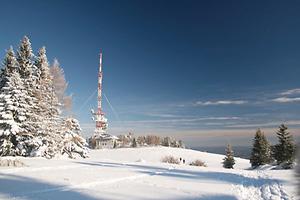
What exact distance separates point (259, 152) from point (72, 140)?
27.7 m

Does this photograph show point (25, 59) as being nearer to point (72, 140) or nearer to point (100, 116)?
point (72, 140)

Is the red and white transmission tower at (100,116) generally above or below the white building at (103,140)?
above

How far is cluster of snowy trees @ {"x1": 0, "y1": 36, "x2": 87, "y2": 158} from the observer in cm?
3059

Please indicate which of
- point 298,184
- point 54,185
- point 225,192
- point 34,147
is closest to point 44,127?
point 34,147

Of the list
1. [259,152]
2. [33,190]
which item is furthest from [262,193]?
[259,152]

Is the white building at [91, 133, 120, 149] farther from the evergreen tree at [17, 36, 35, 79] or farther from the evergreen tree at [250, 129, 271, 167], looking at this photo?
the evergreen tree at [17, 36, 35, 79]

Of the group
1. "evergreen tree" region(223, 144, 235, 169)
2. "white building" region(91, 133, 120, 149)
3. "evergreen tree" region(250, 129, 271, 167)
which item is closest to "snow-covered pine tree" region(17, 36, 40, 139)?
"evergreen tree" region(250, 129, 271, 167)

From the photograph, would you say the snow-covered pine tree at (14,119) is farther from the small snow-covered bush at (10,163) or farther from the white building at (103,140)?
the white building at (103,140)

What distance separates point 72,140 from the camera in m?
40.0

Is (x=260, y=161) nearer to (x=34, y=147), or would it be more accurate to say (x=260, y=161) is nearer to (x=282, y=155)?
(x=282, y=155)

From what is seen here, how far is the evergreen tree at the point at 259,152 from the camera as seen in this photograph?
51.2 metres

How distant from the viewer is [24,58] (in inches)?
1380

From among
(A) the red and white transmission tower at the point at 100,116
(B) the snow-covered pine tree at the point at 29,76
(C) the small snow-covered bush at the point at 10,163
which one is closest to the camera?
(C) the small snow-covered bush at the point at 10,163

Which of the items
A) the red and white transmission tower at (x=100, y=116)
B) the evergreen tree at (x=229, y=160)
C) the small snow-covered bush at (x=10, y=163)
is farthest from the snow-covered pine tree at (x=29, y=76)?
the evergreen tree at (x=229, y=160)
